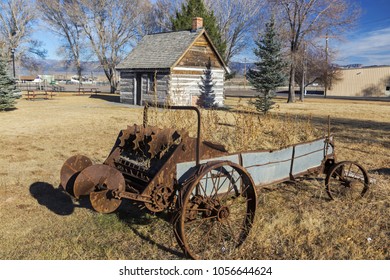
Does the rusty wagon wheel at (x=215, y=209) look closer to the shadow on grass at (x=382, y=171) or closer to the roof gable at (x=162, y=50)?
the shadow on grass at (x=382, y=171)

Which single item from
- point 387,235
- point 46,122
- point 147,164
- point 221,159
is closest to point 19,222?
point 147,164

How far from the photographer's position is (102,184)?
3191mm

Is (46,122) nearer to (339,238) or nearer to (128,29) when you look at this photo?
(339,238)

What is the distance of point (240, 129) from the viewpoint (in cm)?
658

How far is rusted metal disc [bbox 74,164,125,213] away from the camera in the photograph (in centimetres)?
316

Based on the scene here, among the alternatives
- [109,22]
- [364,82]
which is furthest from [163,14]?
[364,82]

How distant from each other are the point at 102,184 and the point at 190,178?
2.84 ft

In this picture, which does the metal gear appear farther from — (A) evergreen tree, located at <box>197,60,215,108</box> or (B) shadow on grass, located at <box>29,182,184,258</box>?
(A) evergreen tree, located at <box>197,60,215,108</box>

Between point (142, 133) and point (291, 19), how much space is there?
27.9 m

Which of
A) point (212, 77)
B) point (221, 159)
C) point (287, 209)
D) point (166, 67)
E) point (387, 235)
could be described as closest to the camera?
point (221, 159)

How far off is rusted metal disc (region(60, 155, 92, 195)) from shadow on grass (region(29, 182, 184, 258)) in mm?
251

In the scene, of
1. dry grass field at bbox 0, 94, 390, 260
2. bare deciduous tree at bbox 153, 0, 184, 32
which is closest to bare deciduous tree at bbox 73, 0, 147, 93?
bare deciduous tree at bbox 153, 0, 184, 32

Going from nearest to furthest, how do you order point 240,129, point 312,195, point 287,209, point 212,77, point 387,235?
point 387,235 → point 287,209 → point 312,195 → point 240,129 → point 212,77

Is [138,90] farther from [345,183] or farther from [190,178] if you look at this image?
[190,178]
